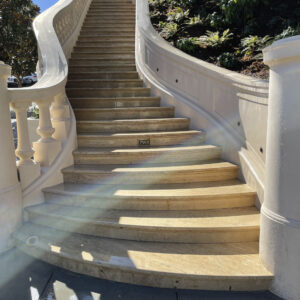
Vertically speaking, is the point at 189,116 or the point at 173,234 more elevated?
the point at 189,116

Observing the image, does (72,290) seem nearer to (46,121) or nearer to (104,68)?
(46,121)

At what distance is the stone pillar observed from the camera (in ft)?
8.92

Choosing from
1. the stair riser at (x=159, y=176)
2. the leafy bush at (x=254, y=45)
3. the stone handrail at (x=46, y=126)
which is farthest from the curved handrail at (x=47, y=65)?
the leafy bush at (x=254, y=45)

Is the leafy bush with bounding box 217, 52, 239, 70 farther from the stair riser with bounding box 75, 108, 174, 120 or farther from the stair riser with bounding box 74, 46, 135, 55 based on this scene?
the stair riser with bounding box 74, 46, 135, 55

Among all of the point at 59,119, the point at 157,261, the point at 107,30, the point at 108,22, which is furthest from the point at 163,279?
the point at 108,22

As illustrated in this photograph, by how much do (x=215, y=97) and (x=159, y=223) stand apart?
2145mm

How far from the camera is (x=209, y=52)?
16.9 ft

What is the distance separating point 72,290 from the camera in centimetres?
223

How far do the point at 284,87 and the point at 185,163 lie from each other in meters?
1.82

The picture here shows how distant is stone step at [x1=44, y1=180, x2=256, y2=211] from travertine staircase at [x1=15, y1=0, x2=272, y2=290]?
1 centimetres

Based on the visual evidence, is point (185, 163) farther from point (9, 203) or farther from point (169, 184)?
point (9, 203)

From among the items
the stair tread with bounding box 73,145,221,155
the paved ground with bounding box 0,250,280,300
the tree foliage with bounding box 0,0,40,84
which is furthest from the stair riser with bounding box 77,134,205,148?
the tree foliage with bounding box 0,0,40,84

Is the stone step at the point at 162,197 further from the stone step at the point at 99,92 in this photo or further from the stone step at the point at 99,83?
the stone step at the point at 99,83

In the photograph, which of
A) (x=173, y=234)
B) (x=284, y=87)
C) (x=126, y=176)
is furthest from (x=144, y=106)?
(x=284, y=87)
